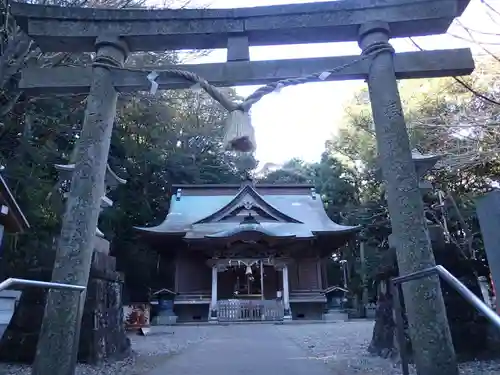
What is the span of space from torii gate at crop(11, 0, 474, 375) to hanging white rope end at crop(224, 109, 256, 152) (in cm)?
2

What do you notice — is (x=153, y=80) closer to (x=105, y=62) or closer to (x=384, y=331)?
(x=105, y=62)

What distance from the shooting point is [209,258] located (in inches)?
648

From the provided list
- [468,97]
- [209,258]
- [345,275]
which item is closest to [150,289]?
[209,258]

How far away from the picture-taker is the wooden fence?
47.0 feet

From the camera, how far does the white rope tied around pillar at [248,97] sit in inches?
128

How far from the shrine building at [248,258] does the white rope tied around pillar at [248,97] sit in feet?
39.5

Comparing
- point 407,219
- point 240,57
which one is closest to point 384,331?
point 407,219

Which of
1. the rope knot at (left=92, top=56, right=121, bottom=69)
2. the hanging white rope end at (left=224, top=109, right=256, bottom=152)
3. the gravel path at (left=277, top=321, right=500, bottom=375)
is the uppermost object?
the rope knot at (left=92, top=56, right=121, bottom=69)

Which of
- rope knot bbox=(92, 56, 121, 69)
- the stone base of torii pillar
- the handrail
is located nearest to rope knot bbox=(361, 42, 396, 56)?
rope knot bbox=(92, 56, 121, 69)

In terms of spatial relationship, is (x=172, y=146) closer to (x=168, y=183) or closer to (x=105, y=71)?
(x=168, y=183)

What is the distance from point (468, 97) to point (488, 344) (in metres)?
5.58

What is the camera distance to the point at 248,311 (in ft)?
47.4

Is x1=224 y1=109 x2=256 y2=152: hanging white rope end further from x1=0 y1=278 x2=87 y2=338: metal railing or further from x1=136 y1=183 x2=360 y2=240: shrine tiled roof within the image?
x1=136 y1=183 x2=360 y2=240: shrine tiled roof

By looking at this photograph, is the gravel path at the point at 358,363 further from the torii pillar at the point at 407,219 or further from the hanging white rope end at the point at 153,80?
the hanging white rope end at the point at 153,80
